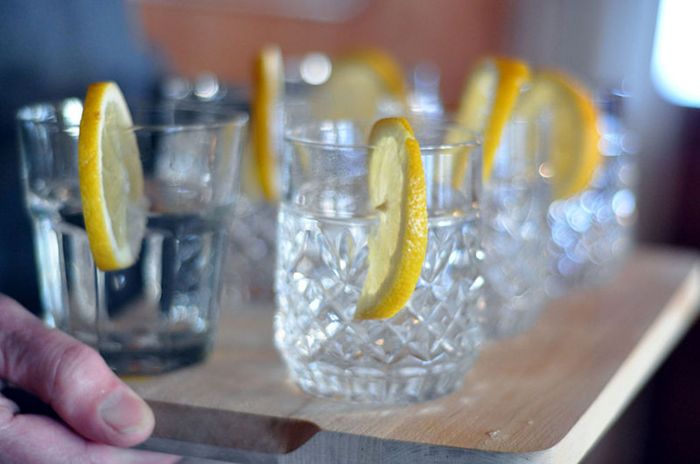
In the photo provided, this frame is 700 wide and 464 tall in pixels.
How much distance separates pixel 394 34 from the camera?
2.49 meters

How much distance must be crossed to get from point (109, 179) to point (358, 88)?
316 mm

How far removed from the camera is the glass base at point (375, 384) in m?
0.61

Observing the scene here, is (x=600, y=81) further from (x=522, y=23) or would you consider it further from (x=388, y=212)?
(x=522, y=23)

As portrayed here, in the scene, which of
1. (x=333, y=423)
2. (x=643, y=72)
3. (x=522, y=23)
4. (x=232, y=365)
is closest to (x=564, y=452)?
(x=333, y=423)

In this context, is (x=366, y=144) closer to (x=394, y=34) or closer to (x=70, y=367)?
(x=70, y=367)

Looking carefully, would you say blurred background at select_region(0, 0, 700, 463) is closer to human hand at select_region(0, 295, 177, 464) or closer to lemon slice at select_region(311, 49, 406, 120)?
lemon slice at select_region(311, 49, 406, 120)

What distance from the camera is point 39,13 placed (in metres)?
0.78

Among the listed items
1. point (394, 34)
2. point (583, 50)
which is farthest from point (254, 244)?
point (394, 34)

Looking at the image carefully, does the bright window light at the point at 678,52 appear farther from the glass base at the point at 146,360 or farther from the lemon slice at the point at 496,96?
the glass base at the point at 146,360

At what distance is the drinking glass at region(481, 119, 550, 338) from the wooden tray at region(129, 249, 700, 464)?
2 cm

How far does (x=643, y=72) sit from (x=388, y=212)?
5.44 ft

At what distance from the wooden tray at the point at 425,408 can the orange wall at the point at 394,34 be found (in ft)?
4.24

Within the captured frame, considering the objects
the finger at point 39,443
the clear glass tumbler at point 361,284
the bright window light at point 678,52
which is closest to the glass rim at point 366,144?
the clear glass tumbler at point 361,284

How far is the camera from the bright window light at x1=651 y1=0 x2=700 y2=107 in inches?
82.7
